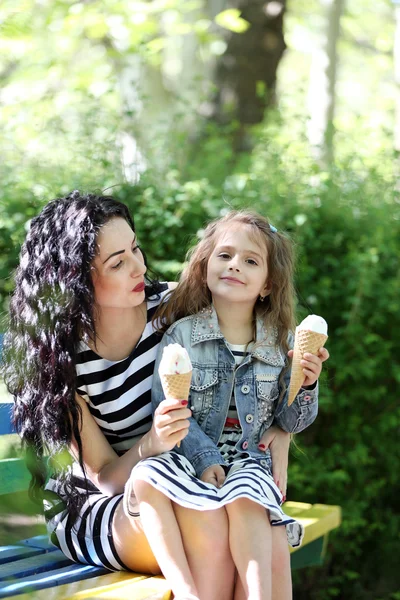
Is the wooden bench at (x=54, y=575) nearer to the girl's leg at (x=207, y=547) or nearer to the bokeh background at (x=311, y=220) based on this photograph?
the girl's leg at (x=207, y=547)

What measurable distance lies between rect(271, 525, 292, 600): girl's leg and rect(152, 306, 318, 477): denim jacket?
0.27 meters

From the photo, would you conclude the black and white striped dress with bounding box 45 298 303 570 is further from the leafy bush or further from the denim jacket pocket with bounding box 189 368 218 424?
the leafy bush

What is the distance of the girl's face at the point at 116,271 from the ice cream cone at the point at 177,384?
32 centimetres

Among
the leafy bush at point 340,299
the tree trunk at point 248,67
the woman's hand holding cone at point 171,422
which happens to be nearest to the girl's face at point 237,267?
the woman's hand holding cone at point 171,422

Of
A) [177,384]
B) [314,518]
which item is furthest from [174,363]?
[314,518]

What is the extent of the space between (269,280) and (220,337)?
26cm

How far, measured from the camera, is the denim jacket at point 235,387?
2297 millimetres

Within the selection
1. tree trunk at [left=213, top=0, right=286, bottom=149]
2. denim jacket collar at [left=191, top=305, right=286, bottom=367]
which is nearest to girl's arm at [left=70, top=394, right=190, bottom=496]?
denim jacket collar at [left=191, top=305, right=286, bottom=367]

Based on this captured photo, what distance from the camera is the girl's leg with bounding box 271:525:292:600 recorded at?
201cm

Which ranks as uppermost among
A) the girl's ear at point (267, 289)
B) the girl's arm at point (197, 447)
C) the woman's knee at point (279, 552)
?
the girl's ear at point (267, 289)

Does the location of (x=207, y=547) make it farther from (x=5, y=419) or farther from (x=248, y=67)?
(x=248, y=67)

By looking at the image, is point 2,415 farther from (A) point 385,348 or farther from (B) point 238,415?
(A) point 385,348

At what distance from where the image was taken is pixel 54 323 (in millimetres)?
2199

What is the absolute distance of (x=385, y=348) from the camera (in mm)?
4105
